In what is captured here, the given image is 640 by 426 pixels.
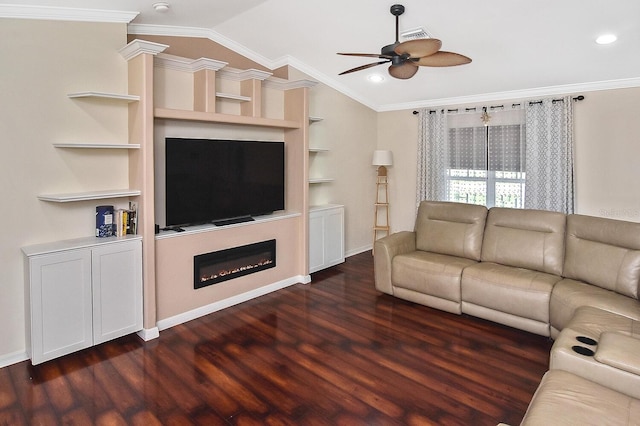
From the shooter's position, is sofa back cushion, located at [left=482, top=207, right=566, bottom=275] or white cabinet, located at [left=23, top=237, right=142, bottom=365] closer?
white cabinet, located at [left=23, top=237, right=142, bottom=365]

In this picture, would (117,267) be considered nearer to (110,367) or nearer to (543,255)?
(110,367)

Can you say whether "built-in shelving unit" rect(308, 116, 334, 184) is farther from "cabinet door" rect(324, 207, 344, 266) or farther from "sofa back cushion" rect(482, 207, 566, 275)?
"sofa back cushion" rect(482, 207, 566, 275)

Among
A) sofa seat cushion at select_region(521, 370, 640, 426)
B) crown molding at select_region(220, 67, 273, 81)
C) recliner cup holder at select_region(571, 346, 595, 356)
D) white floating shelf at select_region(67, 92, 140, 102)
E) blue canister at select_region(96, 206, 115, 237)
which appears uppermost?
crown molding at select_region(220, 67, 273, 81)

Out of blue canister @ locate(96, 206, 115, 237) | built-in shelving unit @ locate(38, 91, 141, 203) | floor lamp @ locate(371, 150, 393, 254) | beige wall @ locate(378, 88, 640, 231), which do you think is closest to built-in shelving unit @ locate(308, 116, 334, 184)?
floor lamp @ locate(371, 150, 393, 254)

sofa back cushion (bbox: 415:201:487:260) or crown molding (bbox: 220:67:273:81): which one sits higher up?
crown molding (bbox: 220:67:273:81)

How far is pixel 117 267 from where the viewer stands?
10.7ft

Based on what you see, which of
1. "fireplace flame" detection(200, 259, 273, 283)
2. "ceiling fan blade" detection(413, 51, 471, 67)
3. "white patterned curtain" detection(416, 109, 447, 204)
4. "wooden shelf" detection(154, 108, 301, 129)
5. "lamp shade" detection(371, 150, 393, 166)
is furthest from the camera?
"lamp shade" detection(371, 150, 393, 166)

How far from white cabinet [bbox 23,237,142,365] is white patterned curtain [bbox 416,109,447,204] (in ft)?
13.7

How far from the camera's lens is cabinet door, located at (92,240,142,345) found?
3.17 metres

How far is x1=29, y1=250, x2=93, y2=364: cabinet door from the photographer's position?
2865mm

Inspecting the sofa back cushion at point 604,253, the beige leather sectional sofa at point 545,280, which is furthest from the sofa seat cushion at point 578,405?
the sofa back cushion at point 604,253

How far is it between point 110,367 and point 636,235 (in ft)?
13.6

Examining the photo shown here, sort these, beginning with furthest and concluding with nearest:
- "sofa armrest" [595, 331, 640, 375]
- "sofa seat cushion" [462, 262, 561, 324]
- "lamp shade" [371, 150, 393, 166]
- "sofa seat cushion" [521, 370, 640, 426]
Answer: "lamp shade" [371, 150, 393, 166] < "sofa seat cushion" [462, 262, 561, 324] < "sofa armrest" [595, 331, 640, 375] < "sofa seat cushion" [521, 370, 640, 426]

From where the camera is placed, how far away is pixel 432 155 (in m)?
6.01
